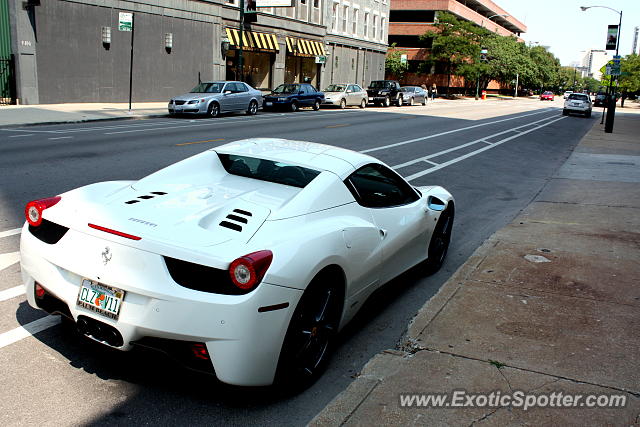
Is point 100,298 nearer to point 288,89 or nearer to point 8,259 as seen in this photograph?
point 8,259

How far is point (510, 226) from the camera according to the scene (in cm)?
850

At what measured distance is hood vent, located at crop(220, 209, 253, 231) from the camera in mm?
3723

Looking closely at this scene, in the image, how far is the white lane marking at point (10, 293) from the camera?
4.93 metres

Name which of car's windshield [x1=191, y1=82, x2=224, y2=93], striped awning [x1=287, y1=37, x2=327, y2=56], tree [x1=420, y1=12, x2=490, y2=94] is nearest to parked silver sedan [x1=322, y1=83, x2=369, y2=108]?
striped awning [x1=287, y1=37, x2=327, y2=56]

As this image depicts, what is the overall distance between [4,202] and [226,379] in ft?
20.3

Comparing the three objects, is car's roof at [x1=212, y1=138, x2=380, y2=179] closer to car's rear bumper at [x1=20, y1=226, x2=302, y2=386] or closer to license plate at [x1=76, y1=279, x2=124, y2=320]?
car's rear bumper at [x1=20, y1=226, x2=302, y2=386]

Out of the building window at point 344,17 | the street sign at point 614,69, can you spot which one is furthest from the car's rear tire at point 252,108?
the building window at point 344,17

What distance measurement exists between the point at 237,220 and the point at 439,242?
3.22 m

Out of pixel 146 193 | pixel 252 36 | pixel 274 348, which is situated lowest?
pixel 274 348

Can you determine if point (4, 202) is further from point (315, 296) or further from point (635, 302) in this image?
point (635, 302)

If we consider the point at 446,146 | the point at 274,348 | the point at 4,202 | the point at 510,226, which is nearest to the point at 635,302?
the point at 510,226

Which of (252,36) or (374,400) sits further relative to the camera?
(252,36)

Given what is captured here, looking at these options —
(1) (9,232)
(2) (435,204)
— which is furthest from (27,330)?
(2) (435,204)

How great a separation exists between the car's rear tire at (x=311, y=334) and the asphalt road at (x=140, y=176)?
15cm
